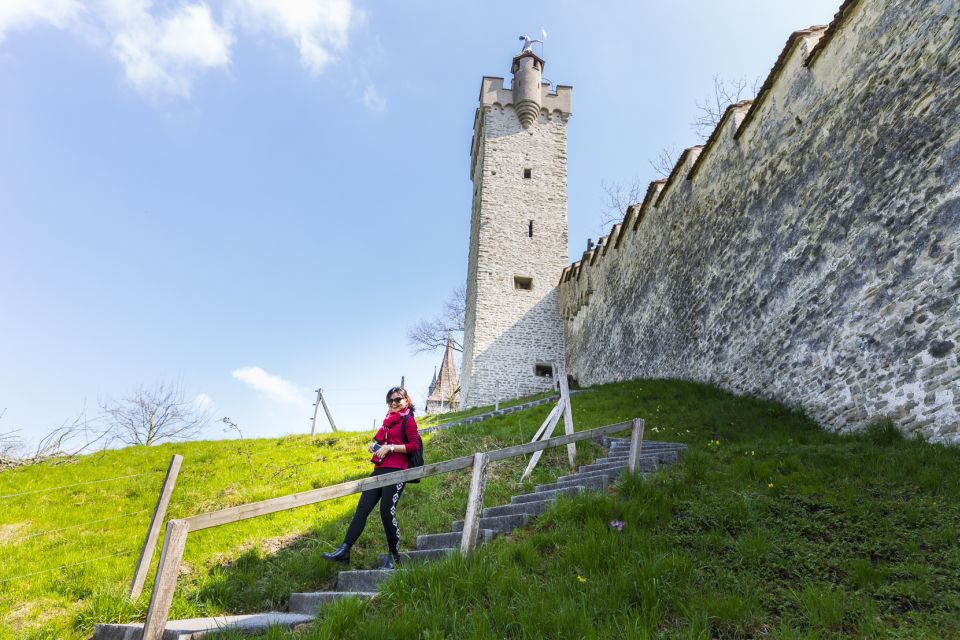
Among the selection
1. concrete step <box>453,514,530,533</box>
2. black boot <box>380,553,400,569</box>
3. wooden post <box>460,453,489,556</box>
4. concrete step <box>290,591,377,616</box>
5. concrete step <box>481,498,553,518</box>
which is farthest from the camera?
concrete step <box>481,498,553,518</box>

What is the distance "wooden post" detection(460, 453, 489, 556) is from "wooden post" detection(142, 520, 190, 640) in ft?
5.49

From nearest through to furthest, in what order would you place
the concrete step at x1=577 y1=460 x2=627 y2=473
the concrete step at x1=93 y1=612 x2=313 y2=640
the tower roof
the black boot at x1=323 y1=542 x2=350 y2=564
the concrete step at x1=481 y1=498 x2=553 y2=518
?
the concrete step at x1=93 y1=612 x2=313 y2=640, the black boot at x1=323 y1=542 x2=350 y2=564, the concrete step at x1=481 y1=498 x2=553 y2=518, the concrete step at x1=577 y1=460 x2=627 y2=473, the tower roof

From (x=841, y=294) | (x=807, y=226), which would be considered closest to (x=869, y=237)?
(x=841, y=294)

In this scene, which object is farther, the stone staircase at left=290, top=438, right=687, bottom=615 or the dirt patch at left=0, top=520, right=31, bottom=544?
the dirt patch at left=0, top=520, right=31, bottom=544

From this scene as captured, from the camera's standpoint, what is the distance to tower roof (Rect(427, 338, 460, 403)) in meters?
35.2

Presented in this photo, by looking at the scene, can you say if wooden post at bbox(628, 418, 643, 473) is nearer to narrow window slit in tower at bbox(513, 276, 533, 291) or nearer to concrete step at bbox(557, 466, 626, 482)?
concrete step at bbox(557, 466, 626, 482)

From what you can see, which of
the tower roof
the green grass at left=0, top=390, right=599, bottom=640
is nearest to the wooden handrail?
the green grass at left=0, top=390, right=599, bottom=640

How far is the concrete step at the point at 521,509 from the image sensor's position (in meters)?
4.63

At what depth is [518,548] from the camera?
12.1 ft

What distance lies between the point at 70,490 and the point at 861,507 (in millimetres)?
9291

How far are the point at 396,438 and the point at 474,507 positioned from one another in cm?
83

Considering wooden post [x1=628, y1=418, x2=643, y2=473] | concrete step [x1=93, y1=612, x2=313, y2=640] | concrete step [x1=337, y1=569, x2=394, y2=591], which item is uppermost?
wooden post [x1=628, y1=418, x2=643, y2=473]

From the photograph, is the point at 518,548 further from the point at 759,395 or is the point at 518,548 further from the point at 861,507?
the point at 759,395

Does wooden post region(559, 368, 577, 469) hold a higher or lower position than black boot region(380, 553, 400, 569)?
higher
